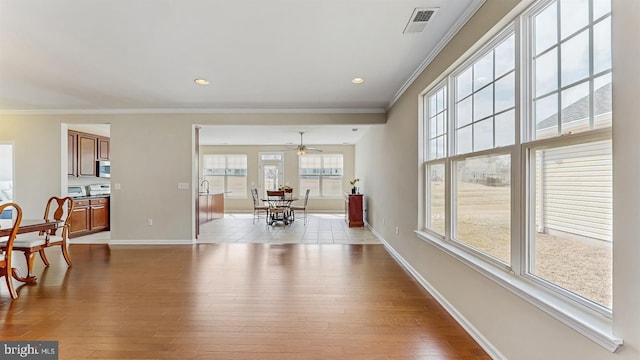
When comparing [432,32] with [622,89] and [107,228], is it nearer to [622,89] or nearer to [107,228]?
[622,89]

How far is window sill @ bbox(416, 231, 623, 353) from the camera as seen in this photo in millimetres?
1157

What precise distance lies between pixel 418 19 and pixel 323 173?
7.87 m

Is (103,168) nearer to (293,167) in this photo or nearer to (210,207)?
(210,207)

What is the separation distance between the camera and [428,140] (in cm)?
330

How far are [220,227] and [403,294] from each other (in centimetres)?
524

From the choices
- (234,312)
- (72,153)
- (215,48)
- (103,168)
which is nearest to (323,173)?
(103,168)

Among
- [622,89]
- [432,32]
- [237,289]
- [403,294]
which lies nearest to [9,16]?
[237,289]

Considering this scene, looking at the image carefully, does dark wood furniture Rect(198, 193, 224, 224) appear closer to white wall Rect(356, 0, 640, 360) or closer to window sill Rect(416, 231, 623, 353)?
white wall Rect(356, 0, 640, 360)

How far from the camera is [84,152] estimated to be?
609 cm

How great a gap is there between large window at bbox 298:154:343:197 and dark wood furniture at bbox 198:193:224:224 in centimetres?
282

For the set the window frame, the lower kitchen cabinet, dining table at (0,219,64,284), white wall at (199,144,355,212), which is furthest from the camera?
white wall at (199,144,355,212)

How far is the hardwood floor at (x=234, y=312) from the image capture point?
200cm

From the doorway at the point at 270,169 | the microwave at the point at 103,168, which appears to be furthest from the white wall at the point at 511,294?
the microwave at the point at 103,168

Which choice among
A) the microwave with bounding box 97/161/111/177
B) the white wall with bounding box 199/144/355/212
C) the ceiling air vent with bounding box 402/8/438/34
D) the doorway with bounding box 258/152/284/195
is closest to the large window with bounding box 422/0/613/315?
the ceiling air vent with bounding box 402/8/438/34
